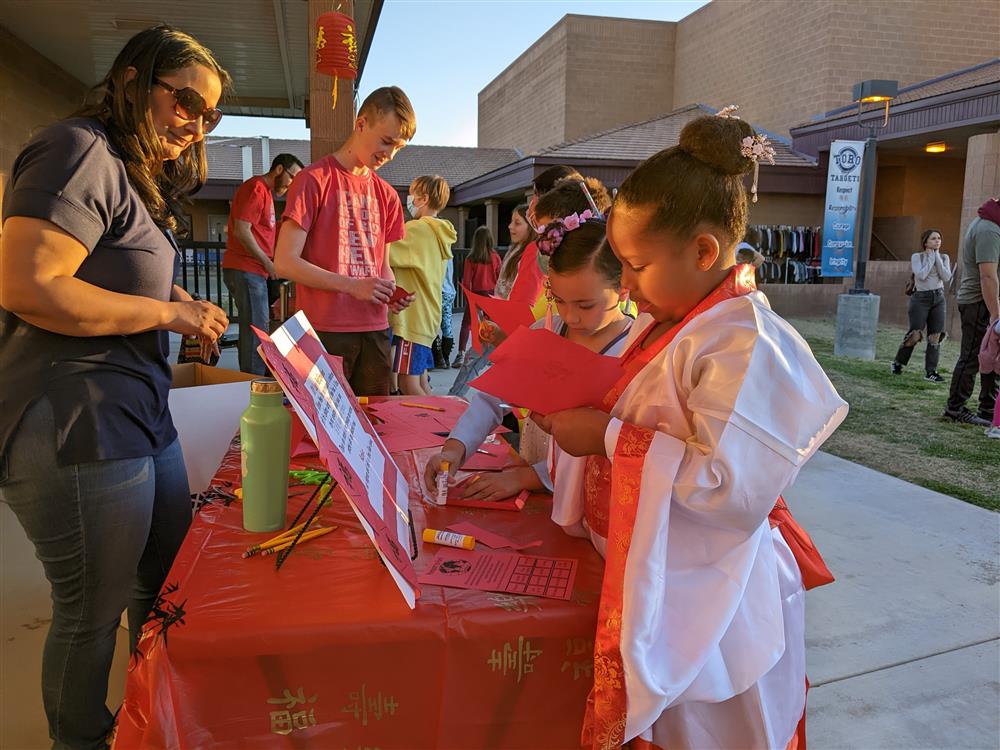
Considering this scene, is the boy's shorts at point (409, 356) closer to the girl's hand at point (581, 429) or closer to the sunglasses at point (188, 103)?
the sunglasses at point (188, 103)

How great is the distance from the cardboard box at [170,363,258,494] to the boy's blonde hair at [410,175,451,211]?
10.5 ft

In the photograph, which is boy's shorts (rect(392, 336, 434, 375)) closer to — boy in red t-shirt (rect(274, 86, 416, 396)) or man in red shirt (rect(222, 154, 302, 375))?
man in red shirt (rect(222, 154, 302, 375))

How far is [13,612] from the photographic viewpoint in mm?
2678

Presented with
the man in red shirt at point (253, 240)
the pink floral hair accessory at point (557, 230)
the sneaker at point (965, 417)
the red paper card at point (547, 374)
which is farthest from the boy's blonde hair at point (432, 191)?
the sneaker at point (965, 417)

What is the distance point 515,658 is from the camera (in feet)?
3.66

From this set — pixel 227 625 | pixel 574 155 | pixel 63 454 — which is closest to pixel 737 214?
pixel 227 625

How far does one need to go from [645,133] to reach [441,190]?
1408 centimetres

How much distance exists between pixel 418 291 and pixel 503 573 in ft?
12.6

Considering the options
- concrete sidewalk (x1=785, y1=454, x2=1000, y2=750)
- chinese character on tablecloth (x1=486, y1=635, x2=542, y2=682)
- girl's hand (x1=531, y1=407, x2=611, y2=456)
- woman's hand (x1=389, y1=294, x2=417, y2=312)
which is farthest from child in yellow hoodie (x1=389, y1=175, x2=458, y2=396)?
chinese character on tablecloth (x1=486, y1=635, x2=542, y2=682)

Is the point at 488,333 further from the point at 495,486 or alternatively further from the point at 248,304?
the point at 248,304

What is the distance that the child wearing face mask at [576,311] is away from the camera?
166cm

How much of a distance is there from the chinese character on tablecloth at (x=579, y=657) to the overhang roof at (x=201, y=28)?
190 inches

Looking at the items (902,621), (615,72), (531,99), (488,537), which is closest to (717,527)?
(488,537)

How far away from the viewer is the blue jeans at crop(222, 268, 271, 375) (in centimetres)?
534
